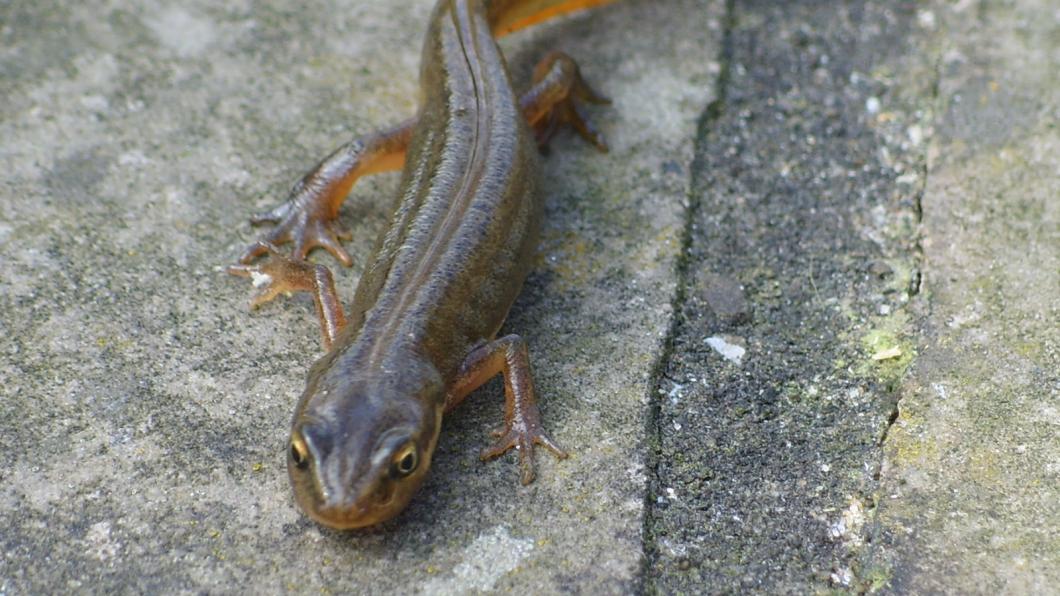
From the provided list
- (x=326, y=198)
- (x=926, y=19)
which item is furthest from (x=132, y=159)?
(x=926, y=19)

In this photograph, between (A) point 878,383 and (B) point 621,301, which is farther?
(B) point 621,301

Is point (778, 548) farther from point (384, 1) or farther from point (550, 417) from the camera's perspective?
point (384, 1)

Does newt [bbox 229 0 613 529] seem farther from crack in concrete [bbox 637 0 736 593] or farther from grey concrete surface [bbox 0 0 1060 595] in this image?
crack in concrete [bbox 637 0 736 593]

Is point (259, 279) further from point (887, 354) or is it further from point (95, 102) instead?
point (887, 354)

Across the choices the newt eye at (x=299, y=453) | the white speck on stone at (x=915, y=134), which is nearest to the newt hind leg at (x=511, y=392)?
the newt eye at (x=299, y=453)

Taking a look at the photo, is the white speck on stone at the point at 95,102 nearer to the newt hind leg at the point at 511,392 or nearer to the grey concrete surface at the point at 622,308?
the grey concrete surface at the point at 622,308

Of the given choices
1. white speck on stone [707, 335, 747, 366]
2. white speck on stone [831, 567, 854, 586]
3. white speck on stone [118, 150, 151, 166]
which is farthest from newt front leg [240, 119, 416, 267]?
white speck on stone [831, 567, 854, 586]

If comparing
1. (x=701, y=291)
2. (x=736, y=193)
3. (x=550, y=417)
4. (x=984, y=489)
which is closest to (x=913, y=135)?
(x=736, y=193)
